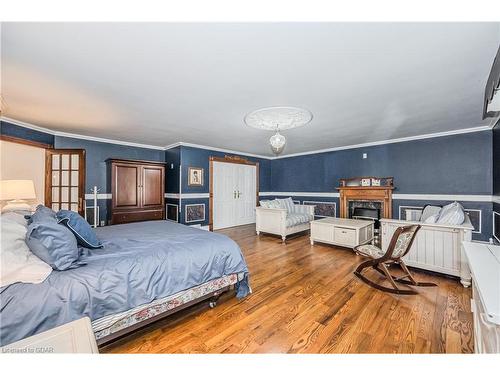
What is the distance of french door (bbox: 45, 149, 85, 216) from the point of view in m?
3.90

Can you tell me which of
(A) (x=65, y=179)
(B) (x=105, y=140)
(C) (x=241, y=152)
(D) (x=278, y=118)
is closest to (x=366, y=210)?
(D) (x=278, y=118)

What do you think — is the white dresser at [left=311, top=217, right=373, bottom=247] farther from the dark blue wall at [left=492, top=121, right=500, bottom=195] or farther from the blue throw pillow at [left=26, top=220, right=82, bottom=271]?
the blue throw pillow at [left=26, top=220, right=82, bottom=271]

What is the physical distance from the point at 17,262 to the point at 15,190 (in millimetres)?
2066

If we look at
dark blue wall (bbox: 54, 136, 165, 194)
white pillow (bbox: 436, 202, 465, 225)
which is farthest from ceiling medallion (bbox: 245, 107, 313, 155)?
dark blue wall (bbox: 54, 136, 165, 194)

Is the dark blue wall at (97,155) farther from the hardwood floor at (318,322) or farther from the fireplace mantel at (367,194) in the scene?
the fireplace mantel at (367,194)

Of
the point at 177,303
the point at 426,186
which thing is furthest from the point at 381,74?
the point at 426,186

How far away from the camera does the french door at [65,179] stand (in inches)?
154

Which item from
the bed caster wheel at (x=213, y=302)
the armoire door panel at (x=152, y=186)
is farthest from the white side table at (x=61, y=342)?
the armoire door panel at (x=152, y=186)

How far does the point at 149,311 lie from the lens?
67.3 inches

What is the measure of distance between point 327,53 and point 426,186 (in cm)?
445

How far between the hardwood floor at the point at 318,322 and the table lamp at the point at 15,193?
2.35 meters

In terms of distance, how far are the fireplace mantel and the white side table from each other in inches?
221

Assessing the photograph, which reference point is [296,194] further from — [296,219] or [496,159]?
[496,159]
